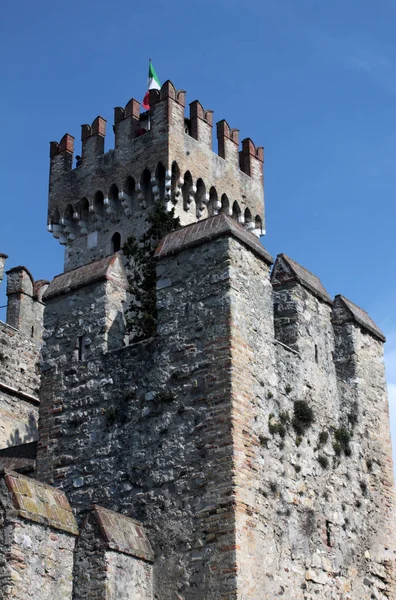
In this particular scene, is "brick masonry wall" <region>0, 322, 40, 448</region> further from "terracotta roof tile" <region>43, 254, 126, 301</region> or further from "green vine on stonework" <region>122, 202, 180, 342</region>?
"terracotta roof tile" <region>43, 254, 126, 301</region>

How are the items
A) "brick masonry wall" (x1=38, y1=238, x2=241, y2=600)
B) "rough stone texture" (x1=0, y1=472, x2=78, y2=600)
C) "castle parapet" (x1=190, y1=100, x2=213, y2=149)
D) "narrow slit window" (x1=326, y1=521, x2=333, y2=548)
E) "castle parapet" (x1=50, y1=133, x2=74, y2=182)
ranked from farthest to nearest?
"castle parapet" (x1=50, y1=133, x2=74, y2=182) → "castle parapet" (x1=190, y1=100, x2=213, y2=149) → "narrow slit window" (x1=326, y1=521, x2=333, y2=548) → "brick masonry wall" (x1=38, y1=238, x2=241, y2=600) → "rough stone texture" (x1=0, y1=472, x2=78, y2=600)

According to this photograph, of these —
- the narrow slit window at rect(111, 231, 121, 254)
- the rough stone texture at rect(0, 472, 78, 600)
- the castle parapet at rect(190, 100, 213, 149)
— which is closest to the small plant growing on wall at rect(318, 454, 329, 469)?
the rough stone texture at rect(0, 472, 78, 600)

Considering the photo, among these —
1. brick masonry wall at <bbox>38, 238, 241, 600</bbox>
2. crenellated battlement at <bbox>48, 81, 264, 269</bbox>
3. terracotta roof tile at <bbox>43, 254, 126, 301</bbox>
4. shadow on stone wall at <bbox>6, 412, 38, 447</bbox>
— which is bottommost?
brick masonry wall at <bbox>38, 238, 241, 600</bbox>

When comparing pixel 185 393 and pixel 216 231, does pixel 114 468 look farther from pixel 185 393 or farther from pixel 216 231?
pixel 216 231

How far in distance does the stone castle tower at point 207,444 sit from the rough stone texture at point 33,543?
2 centimetres

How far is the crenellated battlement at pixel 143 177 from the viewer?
28188mm

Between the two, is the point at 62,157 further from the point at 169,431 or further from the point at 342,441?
the point at 169,431

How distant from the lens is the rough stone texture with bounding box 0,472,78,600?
1155 centimetres

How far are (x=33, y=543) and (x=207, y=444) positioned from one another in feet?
8.33

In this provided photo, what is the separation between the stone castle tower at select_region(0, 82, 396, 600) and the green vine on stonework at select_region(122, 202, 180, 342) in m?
1.31

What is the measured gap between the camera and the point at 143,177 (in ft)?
92.7

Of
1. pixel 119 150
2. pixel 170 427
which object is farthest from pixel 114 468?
pixel 119 150

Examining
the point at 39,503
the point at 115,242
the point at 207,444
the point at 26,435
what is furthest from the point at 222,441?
the point at 115,242

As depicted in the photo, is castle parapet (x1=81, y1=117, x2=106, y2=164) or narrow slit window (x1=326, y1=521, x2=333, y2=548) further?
castle parapet (x1=81, y1=117, x2=106, y2=164)
